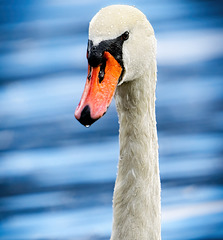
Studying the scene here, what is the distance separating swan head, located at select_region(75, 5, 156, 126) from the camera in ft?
5.01

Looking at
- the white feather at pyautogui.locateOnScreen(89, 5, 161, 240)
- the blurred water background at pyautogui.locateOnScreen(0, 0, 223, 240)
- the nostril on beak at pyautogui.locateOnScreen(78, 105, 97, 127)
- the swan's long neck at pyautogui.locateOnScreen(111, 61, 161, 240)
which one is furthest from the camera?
the blurred water background at pyautogui.locateOnScreen(0, 0, 223, 240)

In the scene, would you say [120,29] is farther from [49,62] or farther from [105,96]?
[49,62]

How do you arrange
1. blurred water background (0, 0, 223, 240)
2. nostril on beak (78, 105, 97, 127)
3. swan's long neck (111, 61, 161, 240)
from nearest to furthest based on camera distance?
nostril on beak (78, 105, 97, 127) < swan's long neck (111, 61, 161, 240) < blurred water background (0, 0, 223, 240)

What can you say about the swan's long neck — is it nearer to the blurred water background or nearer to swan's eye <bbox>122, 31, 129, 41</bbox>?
swan's eye <bbox>122, 31, 129, 41</bbox>

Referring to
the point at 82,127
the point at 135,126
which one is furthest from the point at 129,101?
the point at 82,127

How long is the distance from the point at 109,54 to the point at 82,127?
2204mm

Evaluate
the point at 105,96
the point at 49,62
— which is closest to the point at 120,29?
the point at 105,96

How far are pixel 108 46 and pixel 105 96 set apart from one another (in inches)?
4.9

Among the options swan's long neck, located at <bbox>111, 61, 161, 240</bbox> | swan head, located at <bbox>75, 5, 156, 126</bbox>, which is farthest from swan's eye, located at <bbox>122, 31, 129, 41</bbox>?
swan's long neck, located at <bbox>111, 61, 161, 240</bbox>

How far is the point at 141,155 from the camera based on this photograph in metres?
1.79

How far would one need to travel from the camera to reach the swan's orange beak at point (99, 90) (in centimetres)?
150

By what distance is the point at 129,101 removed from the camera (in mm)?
1719

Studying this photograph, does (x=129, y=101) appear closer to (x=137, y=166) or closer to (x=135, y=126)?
(x=135, y=126)

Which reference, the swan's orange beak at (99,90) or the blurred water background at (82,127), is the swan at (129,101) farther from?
the blurred water background at (82,127)
